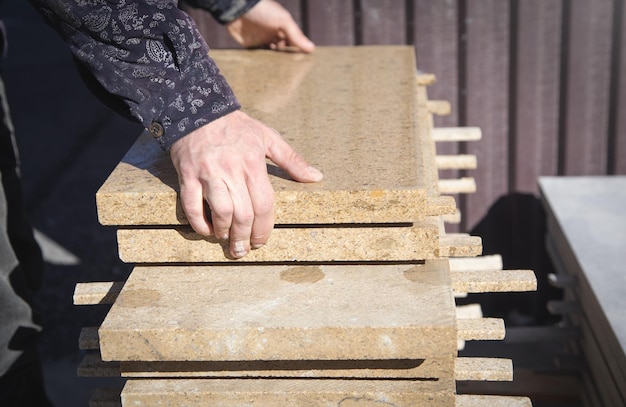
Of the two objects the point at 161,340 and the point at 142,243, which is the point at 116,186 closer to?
the point at 142,243

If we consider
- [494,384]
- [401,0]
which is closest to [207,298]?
[494,384]

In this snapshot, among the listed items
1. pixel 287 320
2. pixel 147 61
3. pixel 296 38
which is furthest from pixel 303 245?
pixel 296 38

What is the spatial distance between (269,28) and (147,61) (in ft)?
4.59

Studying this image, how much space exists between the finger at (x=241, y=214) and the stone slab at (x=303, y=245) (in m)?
0.09

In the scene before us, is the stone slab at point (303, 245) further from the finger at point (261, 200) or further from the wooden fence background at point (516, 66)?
the wooden fence background at point (516, 66)

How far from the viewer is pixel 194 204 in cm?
168

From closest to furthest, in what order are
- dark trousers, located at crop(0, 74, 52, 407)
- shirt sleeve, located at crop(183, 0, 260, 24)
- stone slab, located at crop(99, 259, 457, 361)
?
1. stone slab, located at crop(99, 259, 457, 361)
2. dark trousers, located at crop(0, 74, 52, 407)
3. shirt sleeve, located at crop(183, 0, 260, 24)

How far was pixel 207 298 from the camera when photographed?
5.49ft

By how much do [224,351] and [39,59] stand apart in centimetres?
699

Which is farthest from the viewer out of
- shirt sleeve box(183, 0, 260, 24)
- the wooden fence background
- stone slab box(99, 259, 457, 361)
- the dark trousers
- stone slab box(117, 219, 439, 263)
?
the wooden fence background

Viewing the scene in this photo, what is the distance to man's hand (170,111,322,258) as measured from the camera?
1.66 meters

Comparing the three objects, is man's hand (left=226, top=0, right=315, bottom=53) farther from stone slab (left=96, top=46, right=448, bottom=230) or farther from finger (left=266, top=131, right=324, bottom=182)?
finger (left=266, top=131, right=324, bottom=182)

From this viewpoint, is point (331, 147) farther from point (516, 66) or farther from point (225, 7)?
point (516, 66)

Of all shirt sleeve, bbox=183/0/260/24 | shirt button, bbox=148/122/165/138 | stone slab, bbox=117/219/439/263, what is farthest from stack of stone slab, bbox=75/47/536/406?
shirt sleeve, bbox=183/0/260/24
